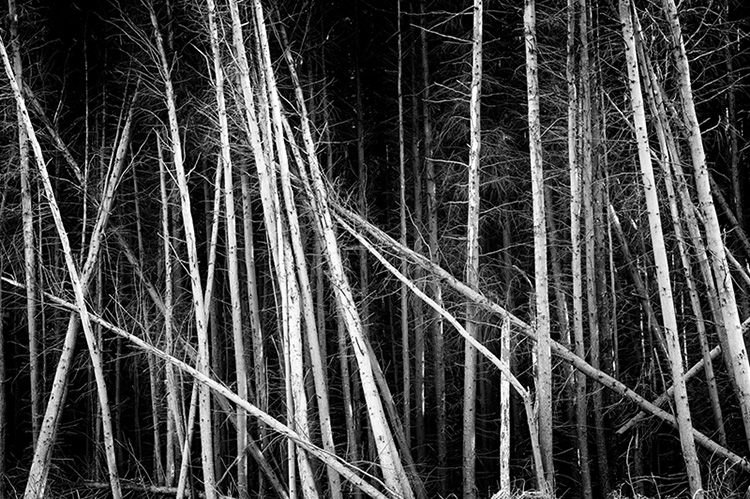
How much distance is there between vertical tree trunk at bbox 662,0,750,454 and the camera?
9430 mm

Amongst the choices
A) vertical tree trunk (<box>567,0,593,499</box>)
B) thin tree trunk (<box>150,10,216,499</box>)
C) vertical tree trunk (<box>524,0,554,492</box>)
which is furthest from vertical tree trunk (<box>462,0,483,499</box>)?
thin tree trunk (<box>150,10,216,499</box>)

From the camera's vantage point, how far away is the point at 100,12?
52.4ft

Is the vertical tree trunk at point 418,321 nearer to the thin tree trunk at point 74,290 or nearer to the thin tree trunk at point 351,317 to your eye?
the thin tree trunk at point 351,317

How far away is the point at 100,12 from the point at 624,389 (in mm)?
12989

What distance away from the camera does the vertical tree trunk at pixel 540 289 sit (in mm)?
10469

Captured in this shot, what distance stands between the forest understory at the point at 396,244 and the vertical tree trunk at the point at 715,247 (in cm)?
4

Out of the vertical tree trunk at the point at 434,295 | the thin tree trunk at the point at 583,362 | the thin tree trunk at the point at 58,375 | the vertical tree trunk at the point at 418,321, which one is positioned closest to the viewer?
the thin tree trunk at the point at 583,362

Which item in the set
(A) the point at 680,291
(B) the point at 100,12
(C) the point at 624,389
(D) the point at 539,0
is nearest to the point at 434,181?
(D) the point at 539,0

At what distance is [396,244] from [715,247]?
182 inches

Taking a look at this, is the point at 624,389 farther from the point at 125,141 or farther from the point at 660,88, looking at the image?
the point at 125,141

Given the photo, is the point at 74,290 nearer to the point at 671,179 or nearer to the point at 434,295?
the point at 434,295

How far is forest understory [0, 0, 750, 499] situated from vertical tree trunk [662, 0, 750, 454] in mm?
39

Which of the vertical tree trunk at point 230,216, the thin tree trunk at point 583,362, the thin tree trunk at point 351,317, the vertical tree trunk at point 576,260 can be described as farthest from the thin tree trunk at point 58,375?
the vertical tree trunk at point 576,260

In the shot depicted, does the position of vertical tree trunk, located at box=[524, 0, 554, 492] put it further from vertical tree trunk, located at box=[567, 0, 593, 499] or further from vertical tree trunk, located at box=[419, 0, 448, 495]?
vertical tree trunk, located at box=[419, 0, 448, 495]
